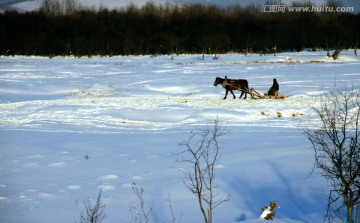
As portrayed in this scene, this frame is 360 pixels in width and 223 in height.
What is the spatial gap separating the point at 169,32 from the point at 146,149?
50.2 metres

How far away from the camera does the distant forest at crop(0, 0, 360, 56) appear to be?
5216 cm

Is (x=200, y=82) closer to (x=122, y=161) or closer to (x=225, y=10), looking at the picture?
(x=122, y=161)

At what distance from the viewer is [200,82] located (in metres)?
23.8

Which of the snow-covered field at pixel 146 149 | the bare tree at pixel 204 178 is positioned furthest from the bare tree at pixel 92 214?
the bare tree at pixel 204 178

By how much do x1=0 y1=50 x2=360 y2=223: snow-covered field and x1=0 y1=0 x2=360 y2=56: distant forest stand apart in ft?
94.6

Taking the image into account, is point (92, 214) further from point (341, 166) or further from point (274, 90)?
point (274, 90)

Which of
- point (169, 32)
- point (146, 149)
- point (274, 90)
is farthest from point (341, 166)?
point (169, 32)

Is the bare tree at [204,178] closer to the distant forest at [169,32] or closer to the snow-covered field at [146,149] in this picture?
the snow-covered field at [146,149]

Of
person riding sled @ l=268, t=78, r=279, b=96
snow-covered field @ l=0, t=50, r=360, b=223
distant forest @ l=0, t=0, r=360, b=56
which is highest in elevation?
distant forest @ l=0, t=0, r=360, b=56

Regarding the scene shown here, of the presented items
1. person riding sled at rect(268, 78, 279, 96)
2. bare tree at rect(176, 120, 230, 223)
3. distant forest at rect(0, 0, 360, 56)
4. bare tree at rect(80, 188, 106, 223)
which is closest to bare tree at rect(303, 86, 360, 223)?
bare tree at rect(176, 120, 230, 223)

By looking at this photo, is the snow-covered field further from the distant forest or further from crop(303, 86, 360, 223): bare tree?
the distant forest

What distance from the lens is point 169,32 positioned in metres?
60.1

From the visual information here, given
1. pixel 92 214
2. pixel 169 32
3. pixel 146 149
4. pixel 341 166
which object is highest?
pixel 169 32

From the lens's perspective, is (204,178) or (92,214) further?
(204,178)
